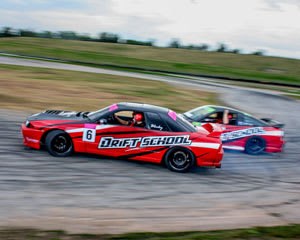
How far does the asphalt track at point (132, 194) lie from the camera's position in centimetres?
511

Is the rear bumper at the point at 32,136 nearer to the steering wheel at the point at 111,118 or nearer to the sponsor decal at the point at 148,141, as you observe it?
the sponsor decal at the point at 148,141

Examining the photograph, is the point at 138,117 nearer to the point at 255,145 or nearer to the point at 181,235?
the point at 181,235

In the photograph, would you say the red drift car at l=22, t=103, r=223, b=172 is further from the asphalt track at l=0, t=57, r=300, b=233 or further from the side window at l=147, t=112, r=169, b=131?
the asphalt track at l=0, t=57, r=300, b=233

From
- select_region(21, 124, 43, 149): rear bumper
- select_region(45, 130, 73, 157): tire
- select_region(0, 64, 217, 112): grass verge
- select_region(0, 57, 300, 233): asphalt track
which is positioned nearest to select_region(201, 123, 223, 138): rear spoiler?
select_region(0, 57, 300, 233): asphalt track

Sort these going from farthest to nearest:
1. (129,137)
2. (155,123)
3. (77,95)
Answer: (77,95) < (155,123) < (129,137)

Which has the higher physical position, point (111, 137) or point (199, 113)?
point (199, 113)

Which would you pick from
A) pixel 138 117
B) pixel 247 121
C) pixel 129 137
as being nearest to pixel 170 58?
pixel 247 121

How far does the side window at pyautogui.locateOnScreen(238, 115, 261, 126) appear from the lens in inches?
406

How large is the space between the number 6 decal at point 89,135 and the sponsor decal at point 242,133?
4.23 metres

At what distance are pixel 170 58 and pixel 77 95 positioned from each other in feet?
131

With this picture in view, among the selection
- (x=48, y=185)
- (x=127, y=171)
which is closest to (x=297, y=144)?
(x=127, y=171)

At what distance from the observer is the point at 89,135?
7590 millimetres

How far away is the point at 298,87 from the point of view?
37.0 meters

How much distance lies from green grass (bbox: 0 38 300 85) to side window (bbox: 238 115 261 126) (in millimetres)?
32578
